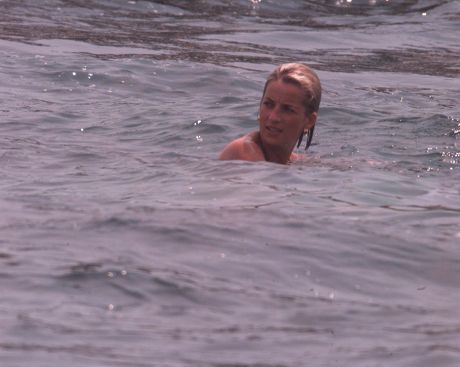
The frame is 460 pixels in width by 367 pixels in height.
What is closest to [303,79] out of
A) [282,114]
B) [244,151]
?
[282,114]

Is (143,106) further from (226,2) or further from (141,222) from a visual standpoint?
(226,2)

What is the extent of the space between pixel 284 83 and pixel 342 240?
217cm

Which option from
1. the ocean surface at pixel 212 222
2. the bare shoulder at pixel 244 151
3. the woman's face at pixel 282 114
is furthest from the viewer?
the bare shoulder at pixel 244 151

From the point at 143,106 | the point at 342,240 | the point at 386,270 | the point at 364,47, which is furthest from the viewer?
the point at 364,47

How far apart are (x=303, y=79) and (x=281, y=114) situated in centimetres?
29

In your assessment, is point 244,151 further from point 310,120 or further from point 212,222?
point 212,222

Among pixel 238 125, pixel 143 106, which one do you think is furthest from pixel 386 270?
pixel 143 106

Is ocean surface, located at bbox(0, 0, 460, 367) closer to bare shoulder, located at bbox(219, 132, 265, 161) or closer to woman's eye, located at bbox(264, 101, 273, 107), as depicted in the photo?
bare shoulder, located at bbox(219, 132, 265, 161)

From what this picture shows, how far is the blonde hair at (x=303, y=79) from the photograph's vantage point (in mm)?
8195

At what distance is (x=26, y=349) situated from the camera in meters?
A: 4.41

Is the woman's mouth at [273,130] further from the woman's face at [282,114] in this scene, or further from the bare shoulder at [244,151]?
the bare shoulder at [244,151]

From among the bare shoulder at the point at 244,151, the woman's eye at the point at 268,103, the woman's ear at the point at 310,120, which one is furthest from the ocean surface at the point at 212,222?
the woman's eye at the point at 268,103

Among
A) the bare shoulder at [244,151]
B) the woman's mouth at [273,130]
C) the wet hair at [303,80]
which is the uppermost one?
the wet hair at [303,80]

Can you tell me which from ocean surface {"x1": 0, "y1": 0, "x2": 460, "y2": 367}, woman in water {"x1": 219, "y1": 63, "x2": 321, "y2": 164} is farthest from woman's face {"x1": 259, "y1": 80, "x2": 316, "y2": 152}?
ocean surface {"x1": 0, "y1": 0, "x2": 460, "y2": 367}
